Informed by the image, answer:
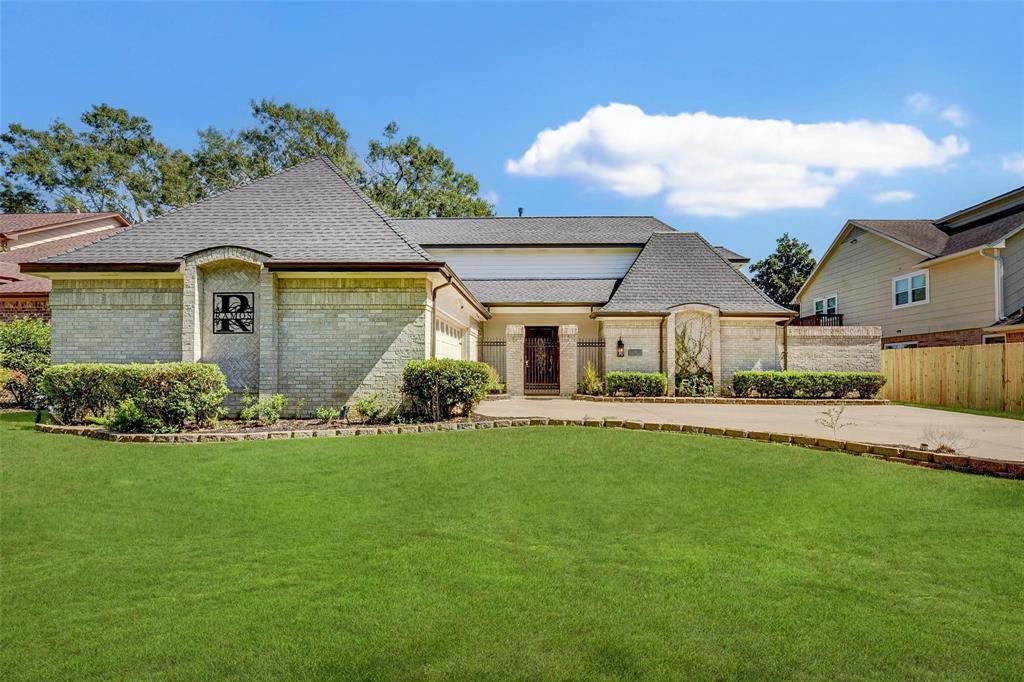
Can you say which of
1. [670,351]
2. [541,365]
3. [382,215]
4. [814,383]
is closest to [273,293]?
[382,215]

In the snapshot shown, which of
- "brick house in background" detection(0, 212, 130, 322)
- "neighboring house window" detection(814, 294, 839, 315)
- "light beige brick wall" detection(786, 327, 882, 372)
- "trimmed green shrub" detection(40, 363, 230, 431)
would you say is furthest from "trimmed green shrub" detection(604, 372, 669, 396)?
"brick house in background" detection(0, 212, 130, 322)

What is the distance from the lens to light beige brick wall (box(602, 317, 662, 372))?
20266 mm

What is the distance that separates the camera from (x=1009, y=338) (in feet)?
61.6

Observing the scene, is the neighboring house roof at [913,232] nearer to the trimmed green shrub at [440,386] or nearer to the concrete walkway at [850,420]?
the concrete walkway at [850,420]

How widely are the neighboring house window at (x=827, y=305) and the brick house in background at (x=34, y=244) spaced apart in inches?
1223

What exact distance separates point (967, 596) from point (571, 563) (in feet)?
8.83

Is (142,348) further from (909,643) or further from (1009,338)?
(1009,338)

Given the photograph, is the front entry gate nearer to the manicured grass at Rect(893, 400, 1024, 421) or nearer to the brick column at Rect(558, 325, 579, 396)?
the brick column at Rect(558, 325, 579, 396)

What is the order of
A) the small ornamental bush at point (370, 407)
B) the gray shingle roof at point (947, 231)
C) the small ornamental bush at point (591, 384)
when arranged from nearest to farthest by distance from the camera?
the small ornamental bush at point (370, 407) < the small ornamental bush at point (591, 384) < the gray shingle roof at point (947, 231)

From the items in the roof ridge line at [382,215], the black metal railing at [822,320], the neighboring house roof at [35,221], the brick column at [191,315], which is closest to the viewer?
the brick column at [191,315]

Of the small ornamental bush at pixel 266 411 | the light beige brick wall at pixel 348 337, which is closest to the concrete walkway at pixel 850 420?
the light beige brick wall at pixel 348 337

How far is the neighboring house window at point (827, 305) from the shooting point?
2821 cm

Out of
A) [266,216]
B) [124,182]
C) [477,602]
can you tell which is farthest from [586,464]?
[124,182]

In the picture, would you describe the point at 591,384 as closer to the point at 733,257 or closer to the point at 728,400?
the point at 728,400
